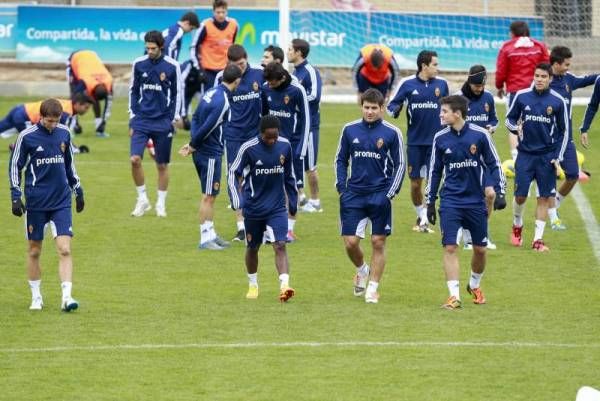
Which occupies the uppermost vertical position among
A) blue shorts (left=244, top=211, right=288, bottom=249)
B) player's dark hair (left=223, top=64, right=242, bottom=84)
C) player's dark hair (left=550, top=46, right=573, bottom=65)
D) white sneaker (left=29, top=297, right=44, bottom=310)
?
player's dark hair (left=550, top=46, right=573, bottom=65)

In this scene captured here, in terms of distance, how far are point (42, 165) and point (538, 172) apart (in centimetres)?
643

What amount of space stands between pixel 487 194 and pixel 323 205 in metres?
7.29

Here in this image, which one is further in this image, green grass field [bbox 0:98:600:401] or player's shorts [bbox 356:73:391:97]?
player's shorts [bbox 356:73:391:97]

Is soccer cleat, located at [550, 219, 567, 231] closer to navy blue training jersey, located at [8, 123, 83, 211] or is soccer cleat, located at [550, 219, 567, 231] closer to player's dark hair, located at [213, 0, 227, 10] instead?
navy blue training jersey, located at [8, 123, 83, 211]

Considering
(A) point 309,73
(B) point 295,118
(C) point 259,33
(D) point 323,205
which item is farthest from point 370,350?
(C) point 259,33

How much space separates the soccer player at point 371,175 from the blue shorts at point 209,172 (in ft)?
12.1

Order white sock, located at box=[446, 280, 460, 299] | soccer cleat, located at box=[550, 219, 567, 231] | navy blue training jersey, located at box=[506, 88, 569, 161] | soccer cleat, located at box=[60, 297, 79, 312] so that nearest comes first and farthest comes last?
1. soccer cleat, located at box=[60, 297, 79, 312]
2. white sock, located at box=[446, 280, 460, 299]
3. navy blue training jersey, located at box=[506, 88, 569, 161]
4. soccer cleat, located at box=[550, 219, 567, 231]

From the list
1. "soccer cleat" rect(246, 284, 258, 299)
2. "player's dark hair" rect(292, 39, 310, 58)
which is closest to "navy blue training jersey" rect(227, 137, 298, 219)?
"soccer cleat" rect(246, 284, 258, 299)

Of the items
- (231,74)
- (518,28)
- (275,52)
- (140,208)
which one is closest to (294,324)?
(231,74)

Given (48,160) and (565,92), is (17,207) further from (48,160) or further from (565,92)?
(565,92)

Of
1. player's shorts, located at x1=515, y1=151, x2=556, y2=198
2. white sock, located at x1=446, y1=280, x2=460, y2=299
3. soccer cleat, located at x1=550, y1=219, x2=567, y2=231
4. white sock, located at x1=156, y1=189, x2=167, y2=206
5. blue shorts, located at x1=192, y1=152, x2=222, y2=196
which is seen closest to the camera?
white sock, located at x1=446, y1=280, x2=460, y2=299

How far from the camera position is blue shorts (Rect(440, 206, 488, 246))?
13836 mm

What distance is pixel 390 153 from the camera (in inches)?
557

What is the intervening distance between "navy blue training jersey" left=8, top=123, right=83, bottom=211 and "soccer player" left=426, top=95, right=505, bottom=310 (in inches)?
141
